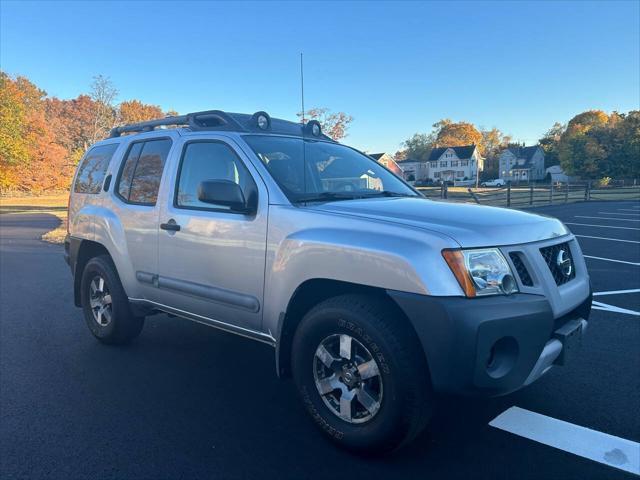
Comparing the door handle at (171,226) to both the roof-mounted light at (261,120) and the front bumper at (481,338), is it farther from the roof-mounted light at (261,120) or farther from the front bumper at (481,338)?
the front bumper at (481,338)

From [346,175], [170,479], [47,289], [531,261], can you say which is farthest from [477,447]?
[47,289]

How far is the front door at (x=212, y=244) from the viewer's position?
10.9 feet

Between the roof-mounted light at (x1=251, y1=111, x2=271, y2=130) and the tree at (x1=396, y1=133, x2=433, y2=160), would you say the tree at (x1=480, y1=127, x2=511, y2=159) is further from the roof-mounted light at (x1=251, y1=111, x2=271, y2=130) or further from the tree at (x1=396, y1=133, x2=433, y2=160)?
the roof-mounted light at (x1=251, y1=111, x2=271, y2=130)

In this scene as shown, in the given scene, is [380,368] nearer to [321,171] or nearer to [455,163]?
[321,171]

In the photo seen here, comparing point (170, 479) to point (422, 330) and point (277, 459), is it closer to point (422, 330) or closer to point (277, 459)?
point (277, 459)

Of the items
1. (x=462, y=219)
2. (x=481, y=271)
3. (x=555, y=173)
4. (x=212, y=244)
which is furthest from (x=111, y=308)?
(x=555, y=173)

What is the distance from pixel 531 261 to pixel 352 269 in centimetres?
99

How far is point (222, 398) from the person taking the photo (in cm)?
365

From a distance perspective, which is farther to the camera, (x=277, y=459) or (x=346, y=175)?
(x=346, y=175)

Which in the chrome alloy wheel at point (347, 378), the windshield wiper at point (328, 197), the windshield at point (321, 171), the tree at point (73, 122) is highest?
the tree at point (73, 122)

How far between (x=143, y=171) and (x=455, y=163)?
3867 inches

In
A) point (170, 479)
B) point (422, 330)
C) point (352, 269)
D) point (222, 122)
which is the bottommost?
point (170, 479)

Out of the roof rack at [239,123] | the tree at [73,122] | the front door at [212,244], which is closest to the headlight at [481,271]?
the front door at [212,244]

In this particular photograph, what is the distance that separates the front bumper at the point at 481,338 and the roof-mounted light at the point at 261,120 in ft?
6.75
